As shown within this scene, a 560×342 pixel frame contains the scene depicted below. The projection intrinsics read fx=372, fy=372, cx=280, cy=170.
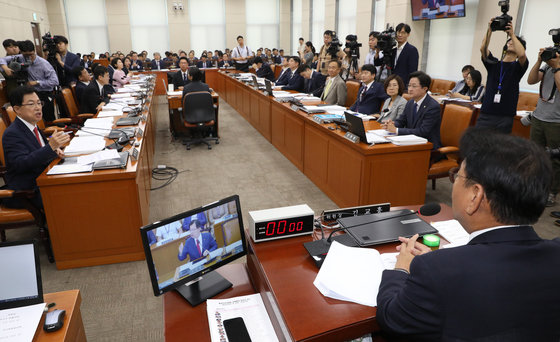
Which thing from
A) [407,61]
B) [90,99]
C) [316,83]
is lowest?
[90,99]

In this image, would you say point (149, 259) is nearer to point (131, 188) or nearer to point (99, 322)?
point (99, 322)

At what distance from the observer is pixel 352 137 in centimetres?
299

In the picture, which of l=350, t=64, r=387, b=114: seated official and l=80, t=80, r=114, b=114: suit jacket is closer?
l=350, t=64, r=387, b=114: seated official

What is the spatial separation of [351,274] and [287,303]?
9.9 inches

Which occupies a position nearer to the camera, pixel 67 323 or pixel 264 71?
pixel 67 323

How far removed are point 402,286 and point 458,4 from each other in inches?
268

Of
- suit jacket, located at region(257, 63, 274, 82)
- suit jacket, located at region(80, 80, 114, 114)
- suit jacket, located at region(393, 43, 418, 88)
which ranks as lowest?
suit jacket, located at region(80, 80, 114, 114)

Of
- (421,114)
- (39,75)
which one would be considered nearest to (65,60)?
(39,75)

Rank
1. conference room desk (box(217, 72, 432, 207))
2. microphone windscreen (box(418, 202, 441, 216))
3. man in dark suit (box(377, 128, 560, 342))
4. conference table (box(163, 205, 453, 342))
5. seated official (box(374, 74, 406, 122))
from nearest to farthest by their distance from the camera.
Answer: man in dark suit (box(377, 128, 560, 342)), conference table (box(163, 205, 453, 342)), microphone windscreen (box(418, 202, 441, 216)), conference room desk (box(217, 72, 432, 207)), seated official (box(374, 74, 406, 122))

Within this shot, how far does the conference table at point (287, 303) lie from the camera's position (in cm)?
107

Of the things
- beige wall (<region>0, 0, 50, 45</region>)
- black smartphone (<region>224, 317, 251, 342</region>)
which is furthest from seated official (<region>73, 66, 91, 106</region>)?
beige wall (<region>0, 0, 50, 45</region>)

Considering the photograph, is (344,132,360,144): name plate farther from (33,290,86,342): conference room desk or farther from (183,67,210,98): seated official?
(183,67,210,98): seated official

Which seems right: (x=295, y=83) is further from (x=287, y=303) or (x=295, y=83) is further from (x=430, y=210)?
(x=287, y=303)

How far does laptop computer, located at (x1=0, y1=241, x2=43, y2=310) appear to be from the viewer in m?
1.20
